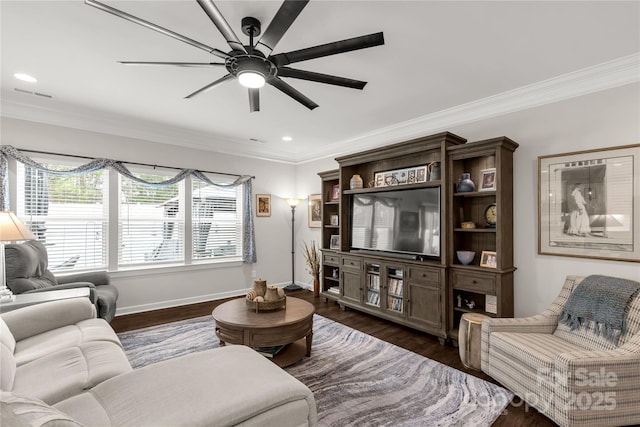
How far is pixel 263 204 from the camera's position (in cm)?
556

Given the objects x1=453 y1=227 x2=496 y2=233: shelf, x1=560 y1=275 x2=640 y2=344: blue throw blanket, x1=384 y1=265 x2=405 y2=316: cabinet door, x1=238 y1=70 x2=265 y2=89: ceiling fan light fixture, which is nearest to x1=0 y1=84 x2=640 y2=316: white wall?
x1=453 y1=227 x2=496 y2=233: shelf

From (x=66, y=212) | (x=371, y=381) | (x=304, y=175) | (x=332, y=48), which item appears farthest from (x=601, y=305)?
(x=66, y=212)

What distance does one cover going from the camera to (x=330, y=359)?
2869mm

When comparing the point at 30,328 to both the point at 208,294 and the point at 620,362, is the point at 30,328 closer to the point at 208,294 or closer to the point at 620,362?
the point at 208,294

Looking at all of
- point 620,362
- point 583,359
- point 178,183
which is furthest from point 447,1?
point 178,183

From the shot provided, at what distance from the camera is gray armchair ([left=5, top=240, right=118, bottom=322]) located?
286 centimetres

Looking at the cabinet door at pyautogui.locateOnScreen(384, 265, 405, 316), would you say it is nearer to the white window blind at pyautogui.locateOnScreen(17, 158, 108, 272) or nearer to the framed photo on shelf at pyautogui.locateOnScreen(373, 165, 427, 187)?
the framed photo on shelf at pyautogui.locateOnScreen(373, 165, 427, 187)

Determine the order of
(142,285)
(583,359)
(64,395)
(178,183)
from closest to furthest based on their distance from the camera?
(64,395) < (583,359) < (142,285) < (178,183)

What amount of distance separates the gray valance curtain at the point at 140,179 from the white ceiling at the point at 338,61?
0.48m

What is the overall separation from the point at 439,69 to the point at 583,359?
2.37 metres

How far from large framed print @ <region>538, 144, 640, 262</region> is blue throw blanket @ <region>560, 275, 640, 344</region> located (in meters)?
0.42

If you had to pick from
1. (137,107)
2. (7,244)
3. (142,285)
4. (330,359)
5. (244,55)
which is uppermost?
(137,107)

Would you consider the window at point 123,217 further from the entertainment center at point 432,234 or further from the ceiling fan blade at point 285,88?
the ceiling fan blade at point 285,88

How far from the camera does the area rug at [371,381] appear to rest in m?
2.06
